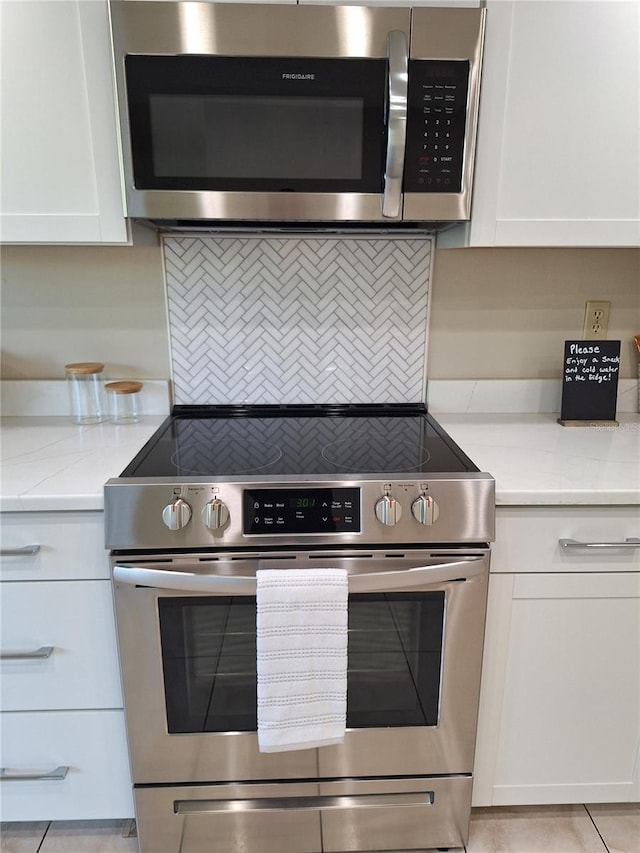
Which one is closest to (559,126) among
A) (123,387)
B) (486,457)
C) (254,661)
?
(486,457)

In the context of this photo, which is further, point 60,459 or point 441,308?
point 441,308

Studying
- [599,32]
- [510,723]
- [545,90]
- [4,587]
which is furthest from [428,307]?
[4,587]

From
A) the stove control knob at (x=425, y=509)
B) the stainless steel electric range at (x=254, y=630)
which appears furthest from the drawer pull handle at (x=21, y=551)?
the stove control knob at (x=425, y=509)

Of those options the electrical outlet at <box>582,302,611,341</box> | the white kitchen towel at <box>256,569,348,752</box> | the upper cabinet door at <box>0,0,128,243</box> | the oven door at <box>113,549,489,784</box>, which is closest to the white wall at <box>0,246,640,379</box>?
the electrical outlet at <box>582,302,611,341</box>

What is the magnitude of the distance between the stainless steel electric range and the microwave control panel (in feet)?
2.07

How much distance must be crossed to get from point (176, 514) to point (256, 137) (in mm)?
831

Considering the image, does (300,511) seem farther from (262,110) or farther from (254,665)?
(262,110)

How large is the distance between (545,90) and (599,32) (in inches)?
6.3

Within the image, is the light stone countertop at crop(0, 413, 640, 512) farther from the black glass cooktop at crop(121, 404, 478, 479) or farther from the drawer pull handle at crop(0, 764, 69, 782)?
the drawer pull handle at crop(0, 764, 69, 782)

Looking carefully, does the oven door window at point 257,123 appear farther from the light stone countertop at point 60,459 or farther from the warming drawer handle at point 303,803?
the warming drawer handle at point 303,803

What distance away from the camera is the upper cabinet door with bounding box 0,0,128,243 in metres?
1.22

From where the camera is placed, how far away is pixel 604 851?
144 cm

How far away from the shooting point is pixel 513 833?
4.88 feet

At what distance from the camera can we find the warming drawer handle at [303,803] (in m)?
1.34
